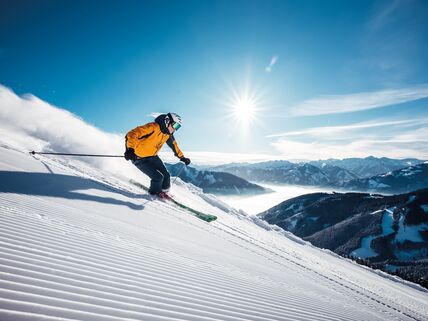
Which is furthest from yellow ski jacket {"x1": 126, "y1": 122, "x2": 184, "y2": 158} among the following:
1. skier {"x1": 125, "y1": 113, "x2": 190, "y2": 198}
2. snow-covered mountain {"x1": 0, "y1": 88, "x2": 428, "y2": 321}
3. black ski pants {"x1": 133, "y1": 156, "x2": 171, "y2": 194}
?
snow-covered mountain {"x1": 0, "y1": 88, "x2": 428, "y2": 321}

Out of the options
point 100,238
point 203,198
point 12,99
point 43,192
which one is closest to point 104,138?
point 12,99

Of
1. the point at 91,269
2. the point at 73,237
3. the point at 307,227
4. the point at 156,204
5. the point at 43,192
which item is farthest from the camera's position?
the point at 307,227

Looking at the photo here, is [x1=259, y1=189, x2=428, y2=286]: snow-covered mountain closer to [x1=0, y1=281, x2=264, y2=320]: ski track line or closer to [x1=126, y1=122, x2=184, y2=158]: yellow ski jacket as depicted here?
[x1=126, y1=122, x2=184, y2=158]: yellow ski jacket

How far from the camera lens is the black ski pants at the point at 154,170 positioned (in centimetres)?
1123

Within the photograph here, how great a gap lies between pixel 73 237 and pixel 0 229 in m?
0.97

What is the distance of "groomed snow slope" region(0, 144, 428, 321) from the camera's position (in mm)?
2555

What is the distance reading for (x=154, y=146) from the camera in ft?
36.1

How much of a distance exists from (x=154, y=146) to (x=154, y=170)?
1.06m

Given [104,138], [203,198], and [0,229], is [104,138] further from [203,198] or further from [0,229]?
[0,229]

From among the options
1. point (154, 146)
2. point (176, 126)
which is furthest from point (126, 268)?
point (176, 126)

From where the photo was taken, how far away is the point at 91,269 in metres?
3.31

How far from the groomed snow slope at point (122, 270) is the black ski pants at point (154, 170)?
2.30 metres

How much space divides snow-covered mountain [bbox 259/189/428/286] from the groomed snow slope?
123101mm

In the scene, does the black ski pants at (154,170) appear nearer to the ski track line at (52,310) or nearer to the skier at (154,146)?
the skier at (154,146)
